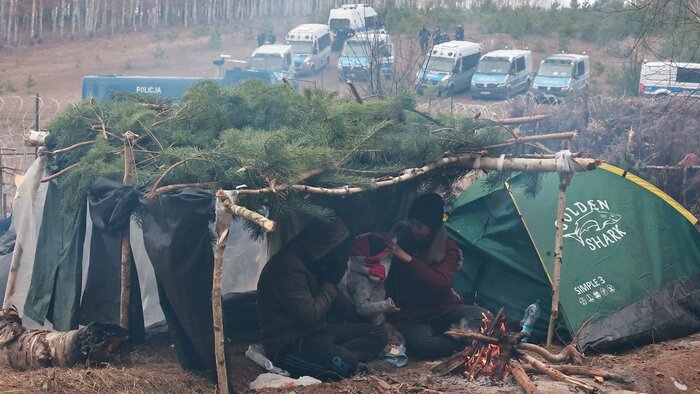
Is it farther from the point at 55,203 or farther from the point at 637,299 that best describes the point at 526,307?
the point at 55,203

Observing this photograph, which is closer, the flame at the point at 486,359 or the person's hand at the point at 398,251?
the flame at the point at 486,359

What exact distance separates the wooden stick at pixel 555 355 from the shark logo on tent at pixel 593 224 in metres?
1.65

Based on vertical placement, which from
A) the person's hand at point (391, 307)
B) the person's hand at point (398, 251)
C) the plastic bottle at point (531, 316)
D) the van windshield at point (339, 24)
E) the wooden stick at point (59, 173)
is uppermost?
the van windshield at point (339, 24)

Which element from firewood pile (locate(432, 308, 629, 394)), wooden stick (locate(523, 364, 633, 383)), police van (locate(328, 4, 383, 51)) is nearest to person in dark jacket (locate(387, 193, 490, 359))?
firewood pile (locate(432, 308, 629, 394))

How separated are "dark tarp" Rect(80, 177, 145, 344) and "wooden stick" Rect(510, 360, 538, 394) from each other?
2828mm

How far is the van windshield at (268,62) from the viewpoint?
30.0 metres

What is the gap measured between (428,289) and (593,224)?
1.84 m

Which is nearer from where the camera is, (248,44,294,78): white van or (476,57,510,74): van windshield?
(476,57,510,74): van windshield

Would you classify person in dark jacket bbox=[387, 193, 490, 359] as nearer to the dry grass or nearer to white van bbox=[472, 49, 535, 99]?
the dry grass

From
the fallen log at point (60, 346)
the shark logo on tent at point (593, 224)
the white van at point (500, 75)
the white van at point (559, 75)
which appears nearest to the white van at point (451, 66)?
the white van at point (500, 75)

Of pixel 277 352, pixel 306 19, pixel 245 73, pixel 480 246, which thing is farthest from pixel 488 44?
pixel 277 352

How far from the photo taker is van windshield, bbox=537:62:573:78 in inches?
1161

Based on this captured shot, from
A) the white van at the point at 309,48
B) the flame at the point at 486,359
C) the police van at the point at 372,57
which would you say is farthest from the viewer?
the white van at the point at 309,48

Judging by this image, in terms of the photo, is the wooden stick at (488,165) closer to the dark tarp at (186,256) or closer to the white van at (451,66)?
the dark tarp at (186,256)
